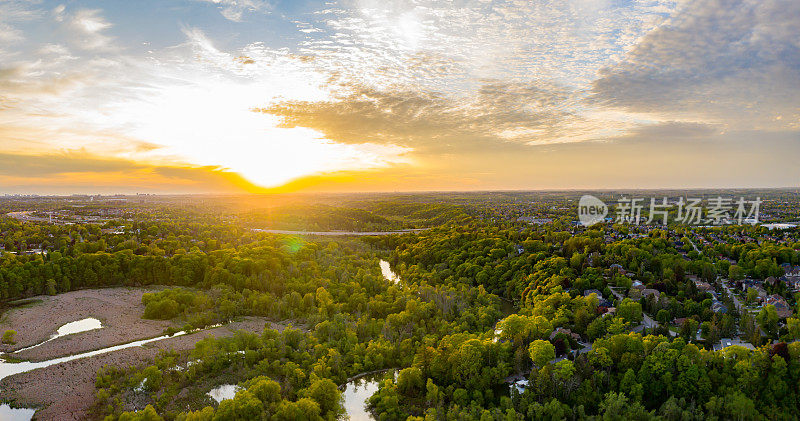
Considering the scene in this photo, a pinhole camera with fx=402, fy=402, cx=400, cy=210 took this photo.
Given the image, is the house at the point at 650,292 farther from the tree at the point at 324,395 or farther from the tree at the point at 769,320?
the tree at the point at 324,395

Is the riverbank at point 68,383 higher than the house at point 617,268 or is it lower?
lower

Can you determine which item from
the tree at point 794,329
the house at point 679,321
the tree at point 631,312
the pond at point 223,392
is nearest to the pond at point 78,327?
the pond at point 223,392

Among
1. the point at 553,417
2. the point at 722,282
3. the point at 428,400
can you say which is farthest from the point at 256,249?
the point at 722,282

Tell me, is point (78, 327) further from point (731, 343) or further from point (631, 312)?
point (731, 343)

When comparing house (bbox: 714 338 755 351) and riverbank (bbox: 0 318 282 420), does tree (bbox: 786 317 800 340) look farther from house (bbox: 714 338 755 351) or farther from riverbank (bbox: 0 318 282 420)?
riverbank (bbox: 0 318 282 420)

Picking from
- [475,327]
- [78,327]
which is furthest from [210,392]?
[475,327]
